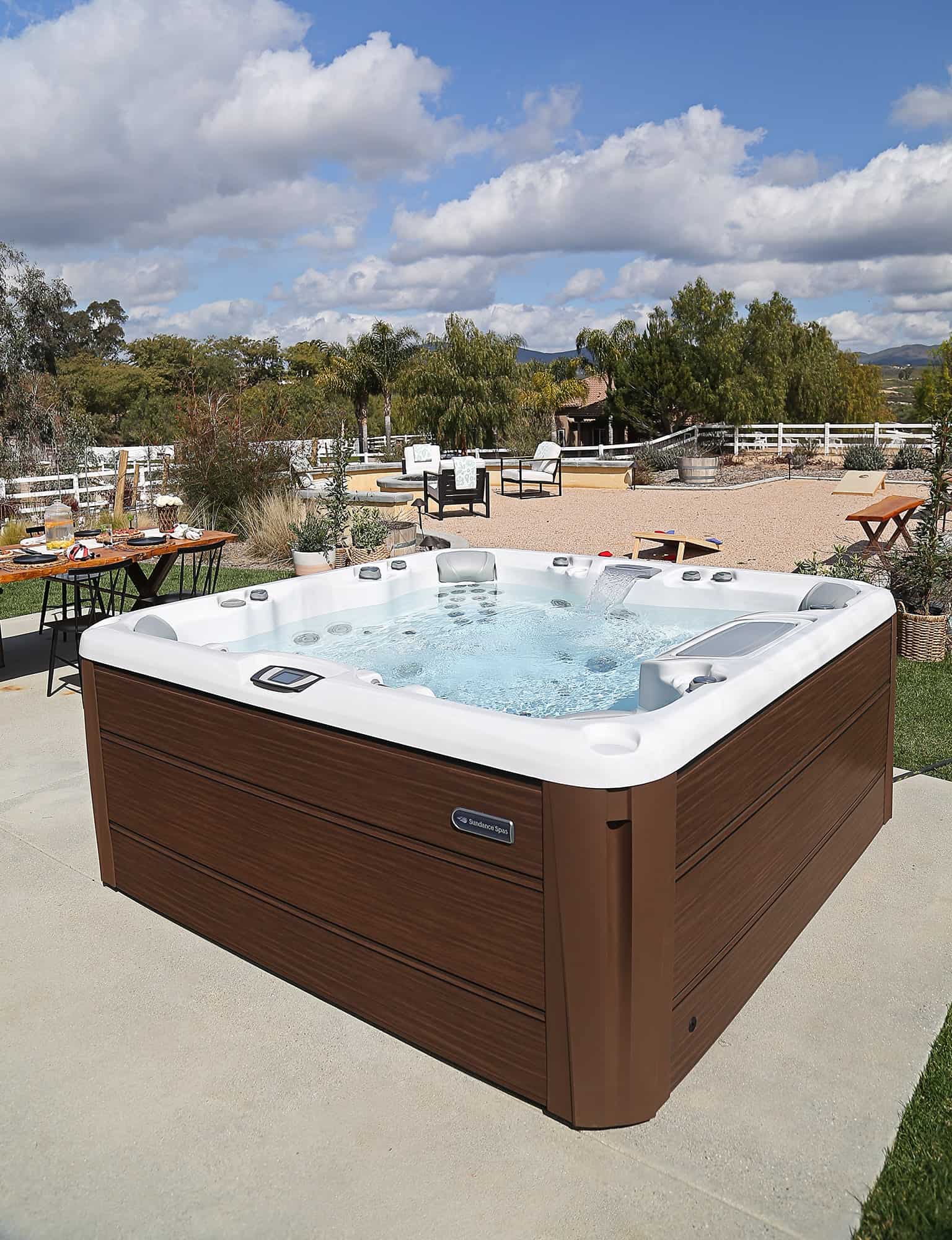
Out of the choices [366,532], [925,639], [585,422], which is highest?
[585,422]

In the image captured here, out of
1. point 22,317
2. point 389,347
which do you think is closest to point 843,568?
point 22,317

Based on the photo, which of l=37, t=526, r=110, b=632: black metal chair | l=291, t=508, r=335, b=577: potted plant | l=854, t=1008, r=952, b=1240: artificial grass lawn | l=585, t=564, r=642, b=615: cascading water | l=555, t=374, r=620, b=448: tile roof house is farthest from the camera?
l=555, t=374, r=620, b=448: tile roof house

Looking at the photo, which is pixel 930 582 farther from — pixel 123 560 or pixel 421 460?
pixel 421 460

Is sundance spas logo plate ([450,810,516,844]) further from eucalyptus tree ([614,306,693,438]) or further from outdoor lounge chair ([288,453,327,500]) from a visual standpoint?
eucalyptus tree ([614,306,693,438])

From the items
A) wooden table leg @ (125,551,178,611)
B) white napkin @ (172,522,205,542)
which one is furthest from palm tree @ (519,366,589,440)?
white napkin @ (172,522,205,542)

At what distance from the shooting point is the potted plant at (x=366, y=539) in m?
7.17

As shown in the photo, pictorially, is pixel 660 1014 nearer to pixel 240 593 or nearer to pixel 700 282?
pixel 240 593

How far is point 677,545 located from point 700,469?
25.8 ft

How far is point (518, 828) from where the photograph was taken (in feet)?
5.83

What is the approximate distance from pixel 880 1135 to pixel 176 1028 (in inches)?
59.8

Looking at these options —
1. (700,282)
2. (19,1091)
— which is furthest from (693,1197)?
(700,282)

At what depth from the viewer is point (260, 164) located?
29.3 ft

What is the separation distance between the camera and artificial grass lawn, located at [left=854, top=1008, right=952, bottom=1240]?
158 centimetres

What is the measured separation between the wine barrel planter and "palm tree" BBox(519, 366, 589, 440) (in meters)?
14.8
